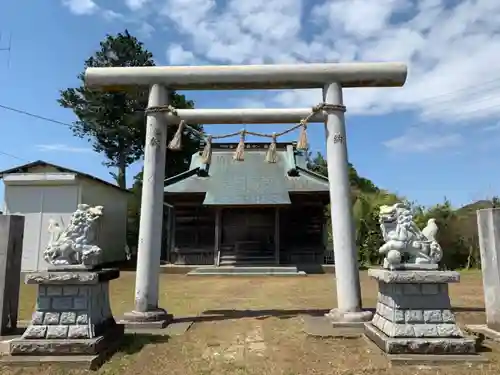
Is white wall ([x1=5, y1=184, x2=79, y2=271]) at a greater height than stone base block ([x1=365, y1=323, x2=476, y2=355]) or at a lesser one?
greater

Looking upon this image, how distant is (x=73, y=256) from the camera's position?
17.2ft

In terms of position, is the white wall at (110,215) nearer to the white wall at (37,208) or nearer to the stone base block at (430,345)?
the white wall at (37,208)

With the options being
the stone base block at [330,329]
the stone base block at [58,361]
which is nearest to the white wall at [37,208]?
the stone base block at [58,361]

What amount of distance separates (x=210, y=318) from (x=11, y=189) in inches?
538

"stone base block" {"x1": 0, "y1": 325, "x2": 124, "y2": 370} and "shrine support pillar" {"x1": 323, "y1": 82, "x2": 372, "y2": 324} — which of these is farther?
"shrine support pillar" {"x1": 323, "y1": 82, "x2": 372, "y2": 324}

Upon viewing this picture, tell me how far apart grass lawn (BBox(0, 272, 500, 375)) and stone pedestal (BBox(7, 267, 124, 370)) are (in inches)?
12.6

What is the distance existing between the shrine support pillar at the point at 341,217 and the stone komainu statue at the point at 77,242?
12.7 ft

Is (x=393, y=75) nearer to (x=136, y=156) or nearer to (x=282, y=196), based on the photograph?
(x=282, y=196)

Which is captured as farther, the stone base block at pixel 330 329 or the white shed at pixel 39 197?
the white shed at pixel 39 197

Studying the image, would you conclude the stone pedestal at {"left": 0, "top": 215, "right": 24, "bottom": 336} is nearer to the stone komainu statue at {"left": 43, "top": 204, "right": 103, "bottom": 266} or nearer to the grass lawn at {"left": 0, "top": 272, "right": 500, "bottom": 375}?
the stone komainu statue at {"left": 43, "top": 204, "right": 103, "bottom": 266}

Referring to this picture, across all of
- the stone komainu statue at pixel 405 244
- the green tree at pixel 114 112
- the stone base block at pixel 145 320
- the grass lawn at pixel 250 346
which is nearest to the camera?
the grass lawn at pixel 250 346

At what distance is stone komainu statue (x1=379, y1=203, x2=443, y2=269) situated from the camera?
5132 millimetres

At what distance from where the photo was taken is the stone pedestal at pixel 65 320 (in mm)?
4730

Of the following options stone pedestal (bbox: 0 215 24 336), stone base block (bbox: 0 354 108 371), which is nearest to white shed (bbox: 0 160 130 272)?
stone pedestal (bbox: 0 215 24 336)
